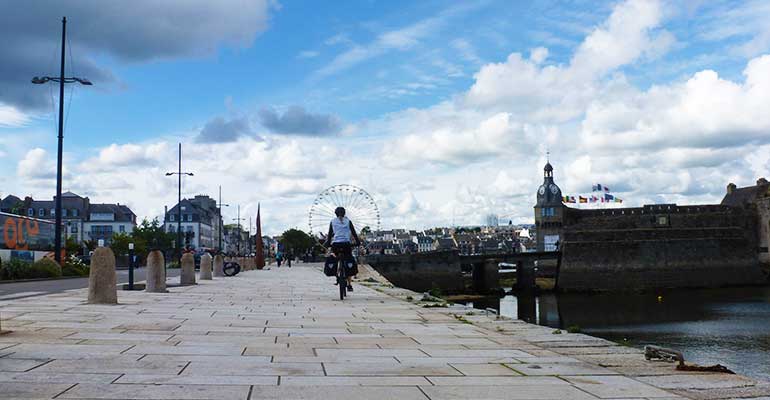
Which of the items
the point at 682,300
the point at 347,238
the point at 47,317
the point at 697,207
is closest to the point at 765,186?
the point at 697,207

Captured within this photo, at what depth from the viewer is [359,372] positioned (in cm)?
554

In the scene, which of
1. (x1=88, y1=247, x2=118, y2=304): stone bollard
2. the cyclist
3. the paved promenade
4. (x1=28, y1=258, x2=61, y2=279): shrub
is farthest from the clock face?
(x1=88, y1=247, x2=118, y2=304): stone bollard

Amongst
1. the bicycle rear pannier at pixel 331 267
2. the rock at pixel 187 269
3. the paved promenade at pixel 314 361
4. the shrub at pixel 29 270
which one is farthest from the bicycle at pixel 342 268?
the shrub at pixel 29 270

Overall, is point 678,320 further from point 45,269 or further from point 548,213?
point 548,213

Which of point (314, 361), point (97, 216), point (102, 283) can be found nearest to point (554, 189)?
point (97, 216)

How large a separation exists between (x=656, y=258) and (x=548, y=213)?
140 feet

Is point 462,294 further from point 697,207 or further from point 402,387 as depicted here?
point 402,387

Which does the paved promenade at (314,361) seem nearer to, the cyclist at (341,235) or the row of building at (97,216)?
the cyclist at (341,235)

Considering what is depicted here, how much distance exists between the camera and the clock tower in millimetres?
117500

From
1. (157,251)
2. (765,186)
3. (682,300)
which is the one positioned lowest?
(682,300)

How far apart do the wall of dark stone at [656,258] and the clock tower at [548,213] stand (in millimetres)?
36686

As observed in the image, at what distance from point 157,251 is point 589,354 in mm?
10616

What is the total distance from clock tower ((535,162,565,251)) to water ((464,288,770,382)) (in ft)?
156

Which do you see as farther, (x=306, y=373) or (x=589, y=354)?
(x=589, y=354)
